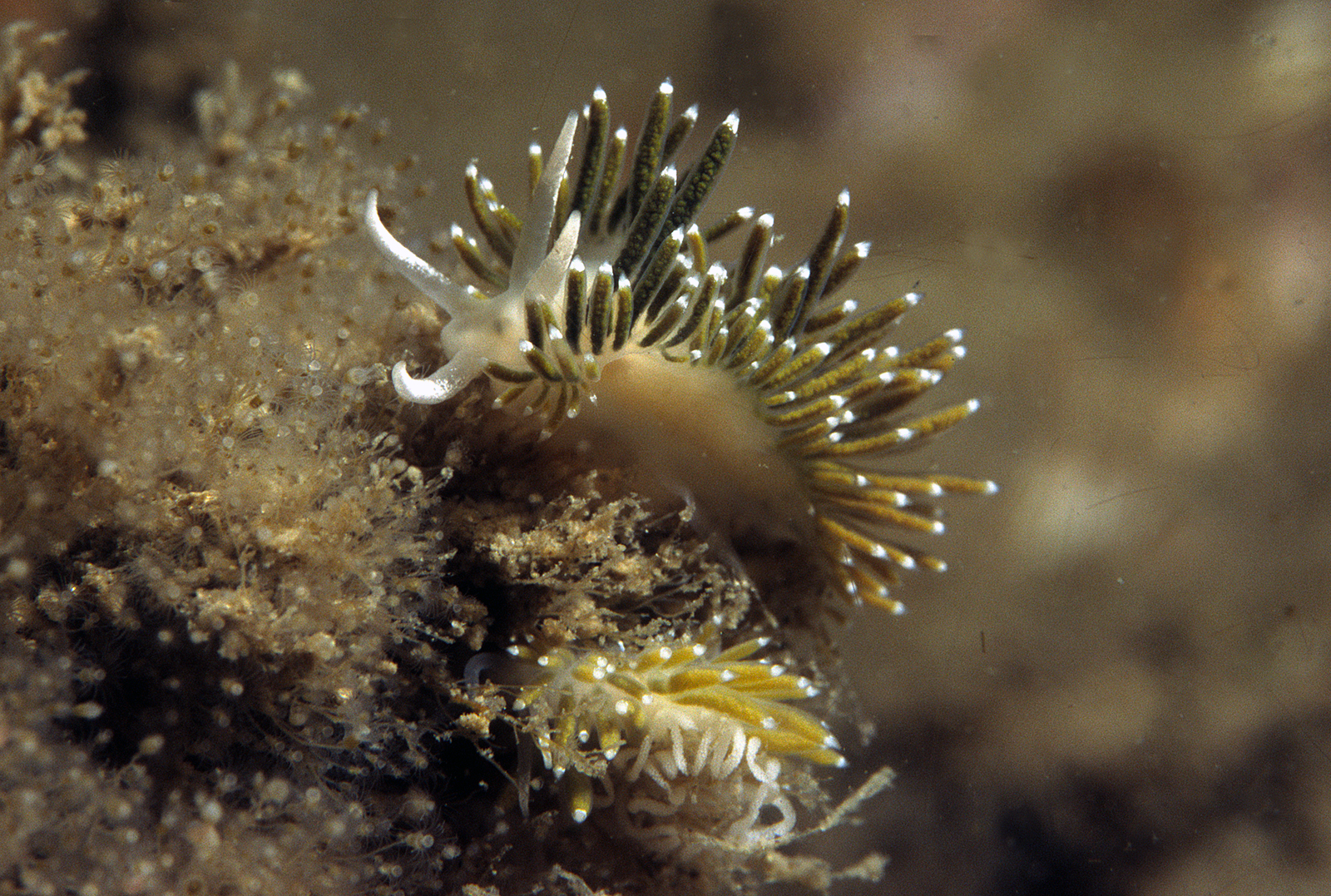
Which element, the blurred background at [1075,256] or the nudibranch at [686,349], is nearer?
the nudibranch at [686,349]

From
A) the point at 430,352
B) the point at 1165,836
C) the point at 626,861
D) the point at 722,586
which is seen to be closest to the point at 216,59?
the point at 430,352

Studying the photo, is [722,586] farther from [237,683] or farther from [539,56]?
[539,56]

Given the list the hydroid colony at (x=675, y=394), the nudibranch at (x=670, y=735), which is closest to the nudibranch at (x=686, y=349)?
the hydroid colony at (x=675, y=394)

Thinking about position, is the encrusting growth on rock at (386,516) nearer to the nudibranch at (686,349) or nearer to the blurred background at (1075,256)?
the nudibranch at (686,349)

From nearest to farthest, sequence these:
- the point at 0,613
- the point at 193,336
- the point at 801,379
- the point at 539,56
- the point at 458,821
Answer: the point at 0,613 → the point at 193,336 → the point at 458,821 → the point at 801,379 → the point at 539,56

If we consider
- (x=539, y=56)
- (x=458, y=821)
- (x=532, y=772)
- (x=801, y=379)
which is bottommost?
(x=458, y=821)

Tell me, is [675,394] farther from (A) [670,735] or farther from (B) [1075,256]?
(B) [1075,256]

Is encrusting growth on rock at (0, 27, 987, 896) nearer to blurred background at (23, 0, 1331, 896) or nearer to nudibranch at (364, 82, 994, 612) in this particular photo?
nudibranch at (364, 82, 994, 612)
